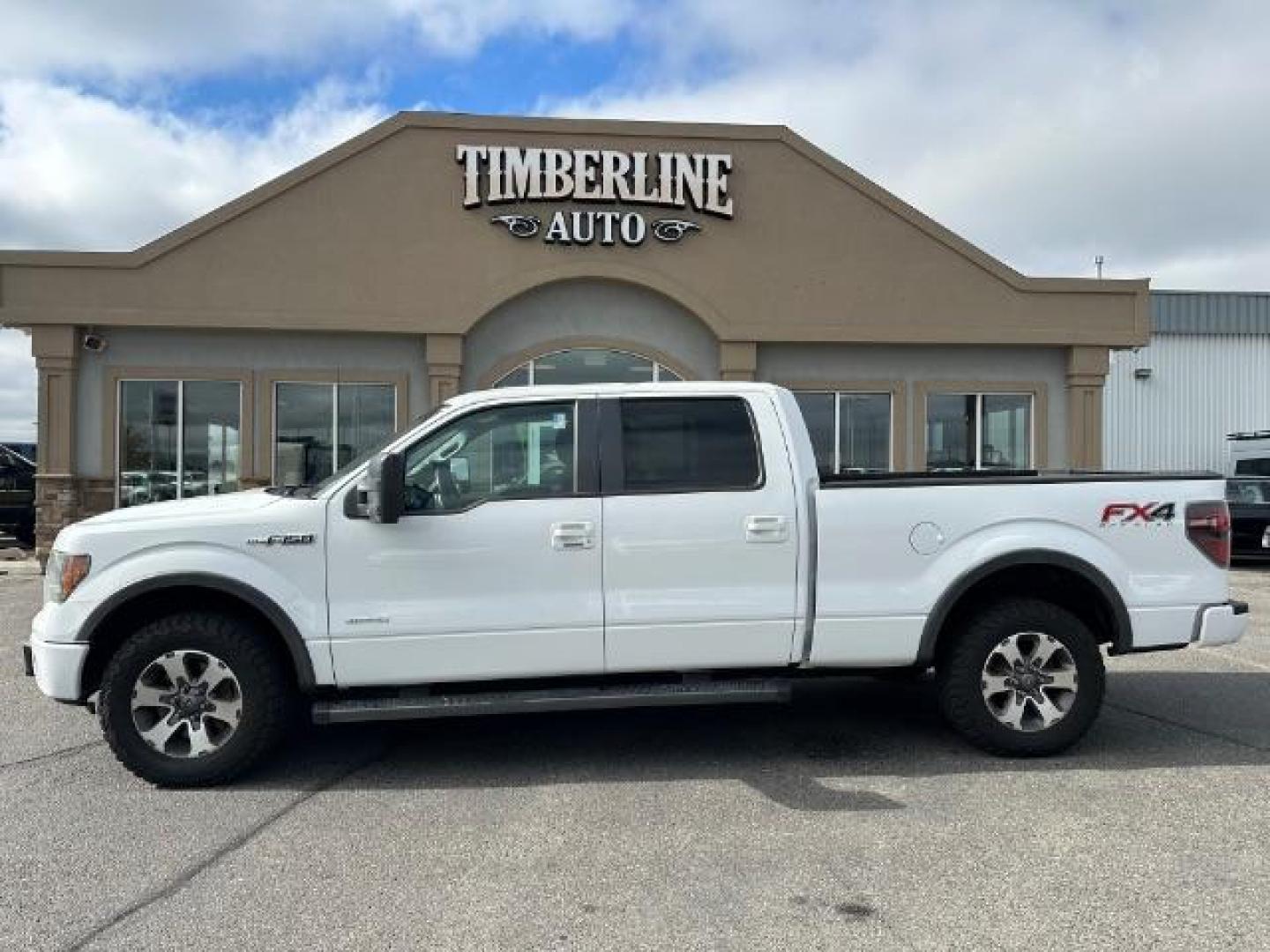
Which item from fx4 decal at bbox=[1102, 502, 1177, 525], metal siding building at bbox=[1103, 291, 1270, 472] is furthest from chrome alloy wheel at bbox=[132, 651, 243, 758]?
metal siding building at bbox=[1103, 291, 1270, 472]

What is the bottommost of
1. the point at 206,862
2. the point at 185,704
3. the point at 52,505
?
the point at 206,862

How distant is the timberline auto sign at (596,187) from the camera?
1501 centimetres

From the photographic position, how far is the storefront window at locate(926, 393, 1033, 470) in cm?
1622

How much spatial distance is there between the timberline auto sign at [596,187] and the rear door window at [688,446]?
1008 centimetres

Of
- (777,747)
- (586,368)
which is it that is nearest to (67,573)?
(777,747)

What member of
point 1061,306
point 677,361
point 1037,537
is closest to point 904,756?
point 1037,537

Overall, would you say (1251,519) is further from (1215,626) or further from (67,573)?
(67,573)

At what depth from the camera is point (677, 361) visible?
15.5 m

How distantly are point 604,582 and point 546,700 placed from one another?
25.5 inches

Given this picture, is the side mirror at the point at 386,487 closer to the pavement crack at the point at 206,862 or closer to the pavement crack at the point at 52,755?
the pavement crack at the point at 206,862

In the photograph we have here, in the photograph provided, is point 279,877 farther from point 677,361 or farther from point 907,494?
point 677,361

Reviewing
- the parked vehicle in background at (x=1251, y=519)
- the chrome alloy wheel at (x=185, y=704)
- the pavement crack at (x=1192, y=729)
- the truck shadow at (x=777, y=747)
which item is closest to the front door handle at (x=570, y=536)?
the truck shadow at (x=777, y=747)

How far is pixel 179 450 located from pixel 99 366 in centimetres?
162

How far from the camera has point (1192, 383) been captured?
91.8ft
